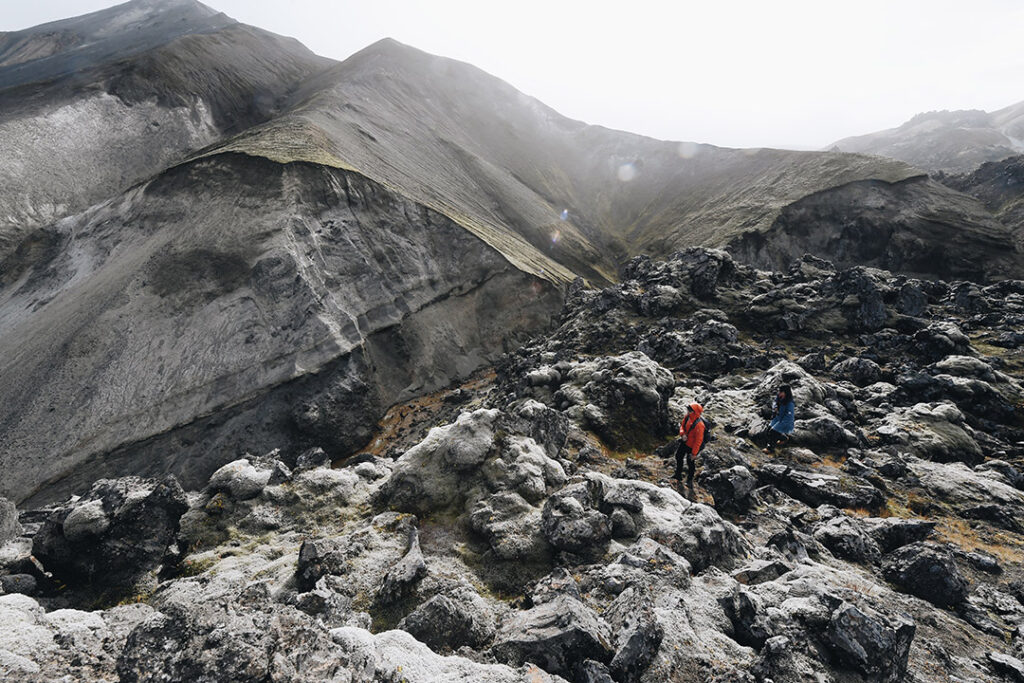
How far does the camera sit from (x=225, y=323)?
34.5 metres

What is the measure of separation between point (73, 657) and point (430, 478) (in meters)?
8.01

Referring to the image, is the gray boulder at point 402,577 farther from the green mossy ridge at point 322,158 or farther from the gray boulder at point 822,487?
the green mossy ridge at point 322,158

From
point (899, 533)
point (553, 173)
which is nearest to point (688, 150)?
point (553, 173)

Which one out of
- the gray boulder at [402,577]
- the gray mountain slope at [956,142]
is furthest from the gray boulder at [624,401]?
the gray mountain slope at [956,142]

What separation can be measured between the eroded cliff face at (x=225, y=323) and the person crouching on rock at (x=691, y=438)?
27.6 m

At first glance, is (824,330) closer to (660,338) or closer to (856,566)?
(660,338)

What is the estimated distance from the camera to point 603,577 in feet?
30.6

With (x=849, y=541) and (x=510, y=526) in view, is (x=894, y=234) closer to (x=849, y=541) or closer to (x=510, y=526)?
(x=849, y=541)

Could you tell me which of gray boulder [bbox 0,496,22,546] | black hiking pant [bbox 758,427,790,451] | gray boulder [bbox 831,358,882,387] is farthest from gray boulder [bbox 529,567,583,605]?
gray boulder [bbox 831,358,882,387]

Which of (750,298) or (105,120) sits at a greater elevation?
(105,120)

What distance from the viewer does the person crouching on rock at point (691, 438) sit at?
15305mm

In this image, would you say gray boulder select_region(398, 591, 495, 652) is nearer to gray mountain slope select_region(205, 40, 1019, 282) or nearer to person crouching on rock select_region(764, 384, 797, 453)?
person crouching on rock select_region(764, 384, 797, 453)

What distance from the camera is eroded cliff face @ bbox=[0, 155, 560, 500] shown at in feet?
98.6

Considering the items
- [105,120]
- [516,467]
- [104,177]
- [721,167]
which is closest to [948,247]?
[721,167]
